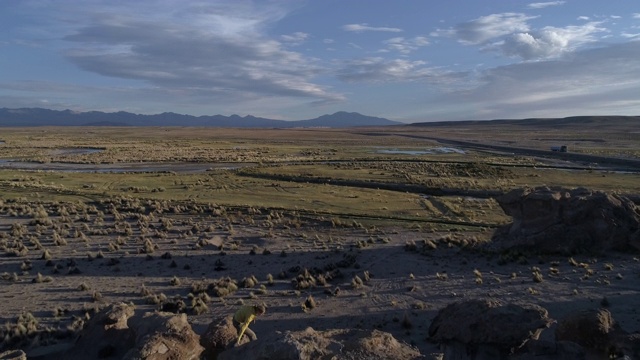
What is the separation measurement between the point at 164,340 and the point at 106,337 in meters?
2.67

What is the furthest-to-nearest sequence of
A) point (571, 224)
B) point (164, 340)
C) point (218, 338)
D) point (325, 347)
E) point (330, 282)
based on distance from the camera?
point (571, 224) < point (330, 282) < point (218, 338) < point (164, 340) < point (325, 347)

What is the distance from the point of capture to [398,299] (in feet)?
55.9

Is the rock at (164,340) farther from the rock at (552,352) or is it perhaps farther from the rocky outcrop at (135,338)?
the rock at (552,352)

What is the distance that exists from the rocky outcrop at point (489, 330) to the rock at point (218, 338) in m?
4.39

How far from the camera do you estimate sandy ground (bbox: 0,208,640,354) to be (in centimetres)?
1552

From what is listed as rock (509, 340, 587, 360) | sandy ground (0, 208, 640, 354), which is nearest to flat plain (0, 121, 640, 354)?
sandy ground (0, 208, 640, 354)

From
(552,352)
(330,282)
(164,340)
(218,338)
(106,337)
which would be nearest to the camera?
(552,352)

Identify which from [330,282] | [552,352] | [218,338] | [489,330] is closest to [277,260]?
[330,282]

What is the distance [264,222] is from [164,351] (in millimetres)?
20082

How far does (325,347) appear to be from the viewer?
8586 mm

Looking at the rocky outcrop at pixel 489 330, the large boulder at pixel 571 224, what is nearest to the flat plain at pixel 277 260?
the large boulder at pixel 571 224

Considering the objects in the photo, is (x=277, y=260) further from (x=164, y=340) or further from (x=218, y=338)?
(x=164, y=340)

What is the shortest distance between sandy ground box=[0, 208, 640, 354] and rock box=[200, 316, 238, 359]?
3.64 m

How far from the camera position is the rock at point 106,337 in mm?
11727
